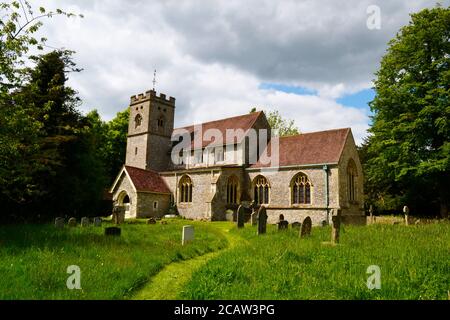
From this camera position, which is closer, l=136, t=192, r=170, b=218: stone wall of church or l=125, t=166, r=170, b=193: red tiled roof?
l=136, t=192, r=170, b=218: stone wall of church

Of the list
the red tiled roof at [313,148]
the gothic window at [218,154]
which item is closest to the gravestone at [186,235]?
the red tiled roof at [313,148]

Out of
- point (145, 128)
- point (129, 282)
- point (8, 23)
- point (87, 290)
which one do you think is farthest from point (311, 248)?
point (145, 128)

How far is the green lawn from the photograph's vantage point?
637 centimetres

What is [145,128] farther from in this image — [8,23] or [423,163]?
[423,163]

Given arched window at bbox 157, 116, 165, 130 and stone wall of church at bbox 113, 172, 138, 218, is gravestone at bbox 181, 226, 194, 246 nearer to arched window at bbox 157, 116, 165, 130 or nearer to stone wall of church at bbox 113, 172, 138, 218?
stone wall of church at bbox 113, 172, 138, 218

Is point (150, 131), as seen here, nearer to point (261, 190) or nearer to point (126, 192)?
point (126, 192)

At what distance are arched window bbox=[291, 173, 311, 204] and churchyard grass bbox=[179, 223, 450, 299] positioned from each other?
563 inches

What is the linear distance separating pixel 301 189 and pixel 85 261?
19.2 m

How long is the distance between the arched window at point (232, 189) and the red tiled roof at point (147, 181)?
20.8 feet

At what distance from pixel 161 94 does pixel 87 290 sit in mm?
32641

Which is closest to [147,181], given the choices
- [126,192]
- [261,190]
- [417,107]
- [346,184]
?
[126,192]

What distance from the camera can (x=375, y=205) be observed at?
2967 centimetres

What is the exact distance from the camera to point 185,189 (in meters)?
29.8

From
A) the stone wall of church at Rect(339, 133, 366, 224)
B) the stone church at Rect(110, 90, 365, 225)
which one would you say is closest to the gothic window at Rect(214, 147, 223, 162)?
the stone church at Rect(110, 90, 365, 225)
